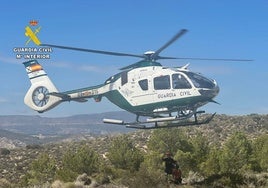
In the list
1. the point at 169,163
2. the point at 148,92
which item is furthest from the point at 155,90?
the point at 169,163

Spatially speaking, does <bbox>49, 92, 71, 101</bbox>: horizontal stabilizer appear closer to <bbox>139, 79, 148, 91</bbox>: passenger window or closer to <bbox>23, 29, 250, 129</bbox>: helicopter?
<bbox>23, 29, 250, 129</bbox>: helicopter

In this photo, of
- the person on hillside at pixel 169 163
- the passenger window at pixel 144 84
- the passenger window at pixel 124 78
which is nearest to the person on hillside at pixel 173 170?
the person on hillside at pixel 169 163

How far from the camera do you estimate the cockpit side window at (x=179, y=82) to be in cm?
3042

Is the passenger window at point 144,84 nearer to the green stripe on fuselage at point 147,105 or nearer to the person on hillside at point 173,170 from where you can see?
the green stripe on fuselage at point 147,105

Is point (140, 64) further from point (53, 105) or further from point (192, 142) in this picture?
point (192, 142)

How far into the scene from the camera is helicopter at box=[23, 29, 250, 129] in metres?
30.4

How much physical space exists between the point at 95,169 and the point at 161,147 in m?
10.8

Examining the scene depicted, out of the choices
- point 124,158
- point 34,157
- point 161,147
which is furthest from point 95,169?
point 34,157

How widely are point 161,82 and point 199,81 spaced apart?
7.76ft

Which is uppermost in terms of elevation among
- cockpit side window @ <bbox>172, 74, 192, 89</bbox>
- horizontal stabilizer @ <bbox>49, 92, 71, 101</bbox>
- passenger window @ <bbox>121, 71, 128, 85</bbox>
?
passenger window @ <bbox>121, 71, 128, 85</bbox>

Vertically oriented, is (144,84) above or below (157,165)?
above

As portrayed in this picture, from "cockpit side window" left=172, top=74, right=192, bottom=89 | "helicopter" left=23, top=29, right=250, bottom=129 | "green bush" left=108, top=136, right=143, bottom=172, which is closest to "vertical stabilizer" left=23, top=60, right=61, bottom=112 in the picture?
"helicopter" left=23, top=29, right=250, bottom=129

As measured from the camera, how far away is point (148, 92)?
31.3m

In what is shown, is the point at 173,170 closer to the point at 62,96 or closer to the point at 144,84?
the point at 144,84
